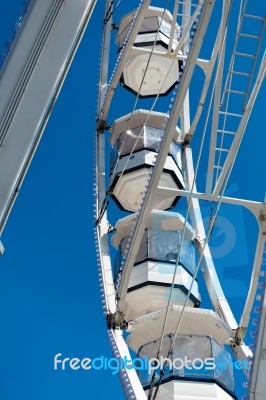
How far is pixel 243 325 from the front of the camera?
767 inches

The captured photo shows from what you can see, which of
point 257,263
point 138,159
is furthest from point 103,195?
point 257,263

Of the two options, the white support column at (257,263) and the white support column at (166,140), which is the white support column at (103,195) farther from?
the white support column at (257,263)

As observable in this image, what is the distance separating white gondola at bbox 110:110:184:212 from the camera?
22.6 meters

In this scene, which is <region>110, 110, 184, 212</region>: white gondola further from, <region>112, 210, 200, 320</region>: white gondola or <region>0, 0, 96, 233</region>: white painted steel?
<region>0, 0, 96, 233</region>: white painted steel

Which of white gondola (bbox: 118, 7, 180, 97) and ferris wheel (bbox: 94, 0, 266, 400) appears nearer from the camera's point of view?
ferris wheel (bbox: 94, 0, 266, 400)

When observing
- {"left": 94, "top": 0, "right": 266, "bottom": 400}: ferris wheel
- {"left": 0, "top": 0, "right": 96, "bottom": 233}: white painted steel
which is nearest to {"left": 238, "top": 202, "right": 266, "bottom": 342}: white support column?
{"left": 94, "top": 0, "right": 266, "bottom": 400}: ferris wheel

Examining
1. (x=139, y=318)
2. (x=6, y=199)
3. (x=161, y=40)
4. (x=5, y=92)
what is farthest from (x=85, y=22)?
(x=161, y=40)

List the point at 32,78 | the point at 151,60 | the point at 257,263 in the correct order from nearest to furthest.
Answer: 1. the point at 32,78
2. the point at 257,263
3. the point at 151,60

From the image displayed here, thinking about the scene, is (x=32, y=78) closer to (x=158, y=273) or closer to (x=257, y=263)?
(x=257, y=263)

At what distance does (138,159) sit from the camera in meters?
22.6

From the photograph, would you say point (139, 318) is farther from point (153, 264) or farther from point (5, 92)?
point (5, 92)

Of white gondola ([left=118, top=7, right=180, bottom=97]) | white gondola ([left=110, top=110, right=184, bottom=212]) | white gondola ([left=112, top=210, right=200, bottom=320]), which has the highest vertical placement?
white gondola ([left=118, top=7, right=180, bottom=97])

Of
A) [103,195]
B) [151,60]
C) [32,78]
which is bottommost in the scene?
[32,78]

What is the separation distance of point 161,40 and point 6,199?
20.0m
